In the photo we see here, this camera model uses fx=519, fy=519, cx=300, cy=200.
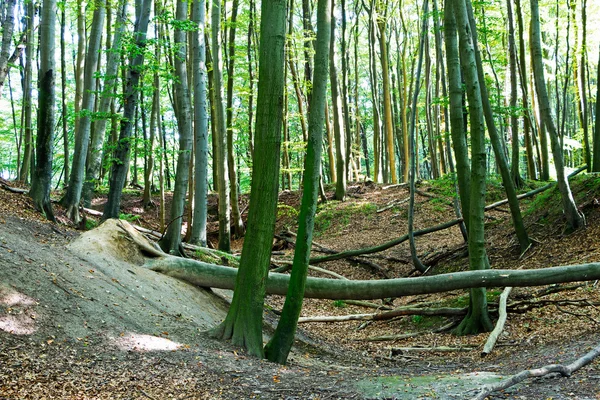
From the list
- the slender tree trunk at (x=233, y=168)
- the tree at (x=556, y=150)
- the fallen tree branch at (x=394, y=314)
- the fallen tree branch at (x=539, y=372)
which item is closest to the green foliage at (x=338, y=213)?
the slender tree trunk at (x=233, y=168)

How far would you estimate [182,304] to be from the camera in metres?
7.36

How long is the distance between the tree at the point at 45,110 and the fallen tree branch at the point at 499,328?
8291mm

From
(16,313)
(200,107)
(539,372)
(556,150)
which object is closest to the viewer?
(539,372)

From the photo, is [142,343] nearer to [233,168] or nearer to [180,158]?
[180,158]

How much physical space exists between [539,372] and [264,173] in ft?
10.6

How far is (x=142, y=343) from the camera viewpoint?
531 centimetres

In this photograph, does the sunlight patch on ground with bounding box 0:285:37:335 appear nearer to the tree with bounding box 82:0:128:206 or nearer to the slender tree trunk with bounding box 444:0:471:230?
the slender tree trunk with bounding box 444:0:471:230

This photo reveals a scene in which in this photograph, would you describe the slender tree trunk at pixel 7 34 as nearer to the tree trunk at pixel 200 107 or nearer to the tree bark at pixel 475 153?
the tree trunk at pixel 200 107

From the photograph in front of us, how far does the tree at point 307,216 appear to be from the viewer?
581 centimetres

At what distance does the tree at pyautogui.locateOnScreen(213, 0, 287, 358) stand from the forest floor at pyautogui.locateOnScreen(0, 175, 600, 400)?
561 mm

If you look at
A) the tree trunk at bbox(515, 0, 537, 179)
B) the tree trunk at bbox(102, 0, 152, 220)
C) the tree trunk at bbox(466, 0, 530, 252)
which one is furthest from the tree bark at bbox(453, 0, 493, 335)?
the tree trunk at bbox(515, 0, 537, 179)

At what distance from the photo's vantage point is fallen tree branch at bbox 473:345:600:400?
4.02 metres

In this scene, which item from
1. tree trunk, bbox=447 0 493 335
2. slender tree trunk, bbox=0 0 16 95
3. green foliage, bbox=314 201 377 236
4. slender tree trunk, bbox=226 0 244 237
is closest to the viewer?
tree trunk, bbox=447 0 493 335

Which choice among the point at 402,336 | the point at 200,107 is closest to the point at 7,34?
the point at 200,107
